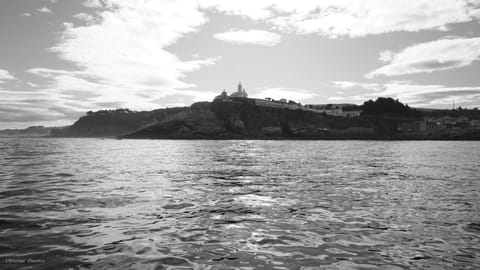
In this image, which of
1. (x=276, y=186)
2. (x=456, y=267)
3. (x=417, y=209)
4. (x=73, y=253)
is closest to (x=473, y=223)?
(x=417, y=209)

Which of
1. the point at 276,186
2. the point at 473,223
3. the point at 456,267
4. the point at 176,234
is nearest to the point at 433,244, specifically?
the point at 456,267

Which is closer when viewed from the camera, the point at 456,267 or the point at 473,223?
the point at 456,267

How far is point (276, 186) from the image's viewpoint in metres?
21.0

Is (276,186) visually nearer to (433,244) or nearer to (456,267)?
(433,244)

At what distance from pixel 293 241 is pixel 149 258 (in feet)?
14.0

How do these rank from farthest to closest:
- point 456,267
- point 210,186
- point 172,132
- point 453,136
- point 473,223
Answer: point 172,132 → point 453,136 → point 210,186 → point 473,223 → point 456,267

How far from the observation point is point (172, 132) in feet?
639

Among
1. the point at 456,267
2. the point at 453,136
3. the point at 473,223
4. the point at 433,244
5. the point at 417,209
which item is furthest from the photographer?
the point at 453,136

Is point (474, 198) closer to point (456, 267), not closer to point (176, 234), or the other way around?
point (456, 267)

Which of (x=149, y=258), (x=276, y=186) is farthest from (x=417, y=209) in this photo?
(x=149, y=258)

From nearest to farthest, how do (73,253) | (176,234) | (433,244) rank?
(73,253) < (433,244) < (176,234)

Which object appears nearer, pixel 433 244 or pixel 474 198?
pixel 433 244

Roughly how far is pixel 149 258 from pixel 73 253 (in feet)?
6.76

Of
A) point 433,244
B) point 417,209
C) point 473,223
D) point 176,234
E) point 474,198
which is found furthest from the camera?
point 474,198
